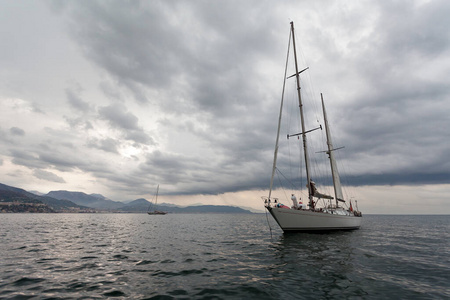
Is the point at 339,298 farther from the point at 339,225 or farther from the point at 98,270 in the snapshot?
the point at 339,225

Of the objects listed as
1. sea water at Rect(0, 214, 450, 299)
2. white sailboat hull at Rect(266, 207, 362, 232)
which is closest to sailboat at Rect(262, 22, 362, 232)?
white sailboat hull at Rect(266, 207, 362, 232)

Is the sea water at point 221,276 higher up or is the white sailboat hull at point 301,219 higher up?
the white sailboat hull at point 301,219

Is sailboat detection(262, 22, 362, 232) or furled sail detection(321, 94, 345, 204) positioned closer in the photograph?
sailboat detection(262, 22, 362, 232)

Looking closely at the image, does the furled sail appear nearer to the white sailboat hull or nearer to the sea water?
the white sailboat hull

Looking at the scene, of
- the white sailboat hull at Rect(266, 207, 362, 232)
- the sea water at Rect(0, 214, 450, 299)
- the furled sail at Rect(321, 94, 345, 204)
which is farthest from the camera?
the furled sail at Rect(321, 94, 345, 204)

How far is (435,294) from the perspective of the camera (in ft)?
28.1

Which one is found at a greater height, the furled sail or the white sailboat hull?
the furled sail

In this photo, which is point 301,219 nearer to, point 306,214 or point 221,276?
point 306,214

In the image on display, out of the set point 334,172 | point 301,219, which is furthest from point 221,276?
point 334,172

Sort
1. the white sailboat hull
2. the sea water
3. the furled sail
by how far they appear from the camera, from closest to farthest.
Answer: the sea water → the white sailboat hull → the furled sail

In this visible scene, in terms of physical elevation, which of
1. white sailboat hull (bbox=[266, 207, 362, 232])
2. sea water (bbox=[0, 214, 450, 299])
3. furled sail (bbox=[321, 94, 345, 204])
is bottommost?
sea water (bbox=[0, 214, 450, 299])

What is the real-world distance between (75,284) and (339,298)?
11275mm

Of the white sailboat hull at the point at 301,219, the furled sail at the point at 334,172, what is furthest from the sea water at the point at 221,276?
the furled sail at the point at 334,172

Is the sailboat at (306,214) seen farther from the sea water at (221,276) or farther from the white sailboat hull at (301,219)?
the sea water at (221,276)
